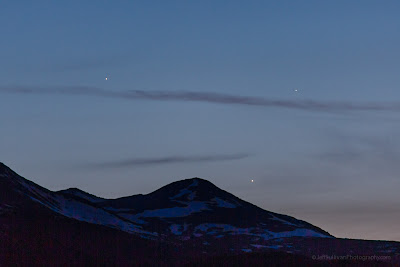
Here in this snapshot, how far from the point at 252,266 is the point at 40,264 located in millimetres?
55705

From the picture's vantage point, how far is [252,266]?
196 m

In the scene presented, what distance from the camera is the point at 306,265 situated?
18538cm

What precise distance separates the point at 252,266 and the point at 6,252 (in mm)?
64101

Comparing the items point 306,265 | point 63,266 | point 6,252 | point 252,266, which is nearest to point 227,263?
point 252,266

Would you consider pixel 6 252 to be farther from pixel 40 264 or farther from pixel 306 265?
pixel 306 265

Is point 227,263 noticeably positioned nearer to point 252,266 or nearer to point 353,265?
point 252,266

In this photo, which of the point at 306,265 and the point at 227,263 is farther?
the point at 227,263

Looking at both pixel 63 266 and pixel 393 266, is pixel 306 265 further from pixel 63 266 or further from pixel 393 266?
pixel 63 266

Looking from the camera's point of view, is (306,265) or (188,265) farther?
(188,265)

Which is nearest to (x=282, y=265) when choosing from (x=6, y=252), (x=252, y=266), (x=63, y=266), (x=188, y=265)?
(x=252, y=266)

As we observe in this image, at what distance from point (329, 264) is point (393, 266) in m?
19.4

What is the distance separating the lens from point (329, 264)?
625 feet

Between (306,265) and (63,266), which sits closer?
(306,265)

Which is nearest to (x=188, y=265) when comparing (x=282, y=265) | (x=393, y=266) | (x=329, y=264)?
(x=282, y=265)
